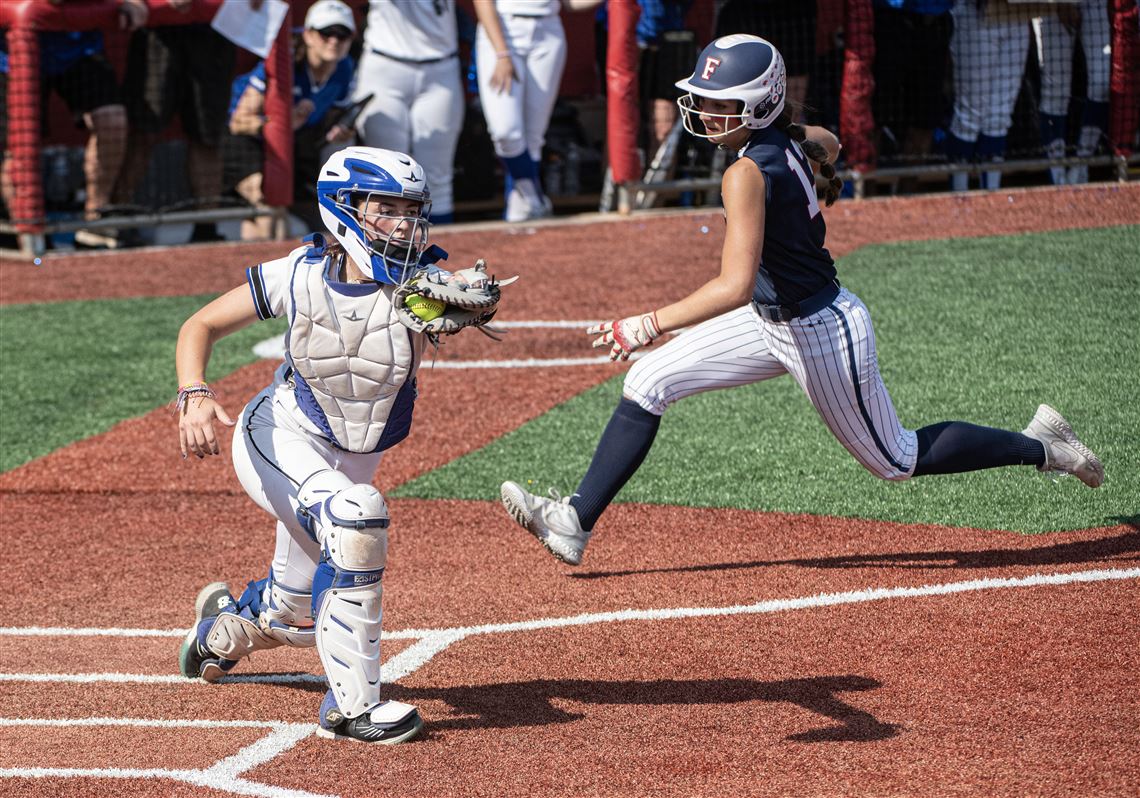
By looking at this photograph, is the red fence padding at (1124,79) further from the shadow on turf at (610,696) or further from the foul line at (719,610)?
the shadow on turf at (610,696)

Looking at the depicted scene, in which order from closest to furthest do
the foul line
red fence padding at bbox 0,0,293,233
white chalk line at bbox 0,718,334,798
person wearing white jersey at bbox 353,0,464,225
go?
1. white chalk line at bbox 0,718,334,798
2. the foul line
3. red fence padding at bbox 0,0,293,233
4. person wearing white jersey at bbox 353,0,464,225

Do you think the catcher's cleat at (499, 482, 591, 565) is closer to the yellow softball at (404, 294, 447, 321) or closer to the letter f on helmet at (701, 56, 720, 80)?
the yellow softball at (404, 294, 447, 321)

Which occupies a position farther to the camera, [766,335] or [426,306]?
[766,335]

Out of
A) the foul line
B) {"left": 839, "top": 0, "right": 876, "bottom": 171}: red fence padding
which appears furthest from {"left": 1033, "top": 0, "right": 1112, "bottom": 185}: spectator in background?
the foul line

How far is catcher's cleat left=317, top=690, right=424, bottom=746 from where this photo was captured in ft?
14.0

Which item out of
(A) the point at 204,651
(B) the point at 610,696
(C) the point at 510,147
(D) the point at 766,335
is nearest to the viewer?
(B) the point at 610,696

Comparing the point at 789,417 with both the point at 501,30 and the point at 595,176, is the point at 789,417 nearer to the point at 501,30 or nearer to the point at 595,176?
the point at 501,30

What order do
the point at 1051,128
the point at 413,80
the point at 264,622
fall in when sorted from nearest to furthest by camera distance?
the point at 264,622, the point at 413,80, the point at 1051,128

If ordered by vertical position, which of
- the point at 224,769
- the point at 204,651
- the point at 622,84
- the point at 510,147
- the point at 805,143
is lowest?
the point at 204,651

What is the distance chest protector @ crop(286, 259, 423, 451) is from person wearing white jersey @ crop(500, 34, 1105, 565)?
2.10 ft

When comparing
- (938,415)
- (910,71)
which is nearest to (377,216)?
(938,415)

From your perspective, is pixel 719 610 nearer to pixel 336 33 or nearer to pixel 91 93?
pixel 336 33

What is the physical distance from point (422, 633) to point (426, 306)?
1.54 m

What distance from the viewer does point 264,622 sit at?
4.82 m
